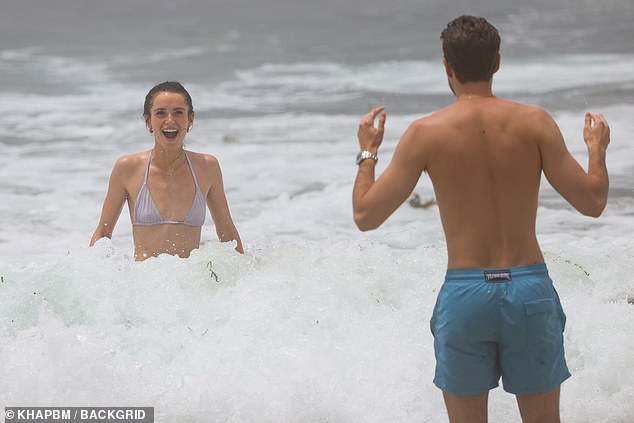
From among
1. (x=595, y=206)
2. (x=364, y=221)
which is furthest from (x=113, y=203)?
(x=595, y=206)

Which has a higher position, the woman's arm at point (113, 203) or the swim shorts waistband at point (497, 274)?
the swim shorts waistband at point (497, 274)

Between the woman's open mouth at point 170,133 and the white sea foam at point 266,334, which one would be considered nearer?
the white sea foam at point 266,334

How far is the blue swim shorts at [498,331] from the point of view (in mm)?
2957

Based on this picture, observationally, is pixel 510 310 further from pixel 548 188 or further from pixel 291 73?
pixel 291 73

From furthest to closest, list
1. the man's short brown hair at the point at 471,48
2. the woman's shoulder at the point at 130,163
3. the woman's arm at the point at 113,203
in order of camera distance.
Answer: the woman's shoulder at the point at 130,163 < the woman's arm at the point at 113,203 < the man's short brown hair at the point at 471,48

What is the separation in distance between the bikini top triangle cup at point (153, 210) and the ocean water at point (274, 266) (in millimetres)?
198

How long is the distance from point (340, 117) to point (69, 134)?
3.53 m

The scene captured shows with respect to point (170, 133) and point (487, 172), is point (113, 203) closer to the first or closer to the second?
point (170, 133)

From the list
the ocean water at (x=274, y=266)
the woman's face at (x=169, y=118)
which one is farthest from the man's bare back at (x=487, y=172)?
the woman's face at (x=169, y=118)

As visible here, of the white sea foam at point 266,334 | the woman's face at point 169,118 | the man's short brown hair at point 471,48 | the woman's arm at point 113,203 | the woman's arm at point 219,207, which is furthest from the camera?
the woman's arm at point 219,207

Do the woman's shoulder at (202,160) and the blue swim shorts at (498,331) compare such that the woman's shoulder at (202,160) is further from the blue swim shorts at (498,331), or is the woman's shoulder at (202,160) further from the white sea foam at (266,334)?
the blue swim shorts at (498,331)

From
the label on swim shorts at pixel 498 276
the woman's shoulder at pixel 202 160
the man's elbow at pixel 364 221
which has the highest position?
the man's elbow at pixel 364 221

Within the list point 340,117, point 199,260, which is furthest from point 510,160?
point 340,117

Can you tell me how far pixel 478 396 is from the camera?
3061 mm
